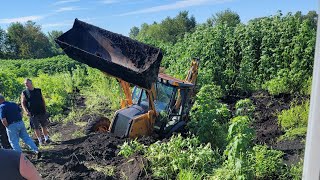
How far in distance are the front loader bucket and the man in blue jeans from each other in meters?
1.58

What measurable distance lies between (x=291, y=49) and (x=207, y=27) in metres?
4.63

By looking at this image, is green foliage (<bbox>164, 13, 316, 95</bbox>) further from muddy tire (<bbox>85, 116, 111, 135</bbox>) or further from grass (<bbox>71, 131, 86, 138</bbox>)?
grass (<bbox>71, 131, 86, 138</bbox>)

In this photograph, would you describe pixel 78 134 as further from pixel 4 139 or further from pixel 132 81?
pixel 132 81

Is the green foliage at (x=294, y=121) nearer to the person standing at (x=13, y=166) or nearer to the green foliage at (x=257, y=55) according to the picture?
the green foliage at (x=257, y=55)

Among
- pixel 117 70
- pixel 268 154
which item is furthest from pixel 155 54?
pixel 268 154

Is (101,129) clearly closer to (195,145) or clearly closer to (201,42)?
(195,145)

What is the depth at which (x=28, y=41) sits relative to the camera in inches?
2101

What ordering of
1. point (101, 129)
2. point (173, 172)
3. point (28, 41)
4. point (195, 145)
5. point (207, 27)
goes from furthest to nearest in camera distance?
point (28, 41)
point (207, 27)
point (101, 129)
point (195, 145)
point (173, 172)

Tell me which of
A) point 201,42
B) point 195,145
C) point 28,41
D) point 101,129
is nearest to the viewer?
point 195,145

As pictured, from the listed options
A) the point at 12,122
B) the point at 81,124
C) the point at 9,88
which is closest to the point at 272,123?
the point at 81,124

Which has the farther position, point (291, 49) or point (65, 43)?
point (291, 49)

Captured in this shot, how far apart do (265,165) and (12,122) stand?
504 cm

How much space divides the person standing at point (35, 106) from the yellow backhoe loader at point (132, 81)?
61.5 inches

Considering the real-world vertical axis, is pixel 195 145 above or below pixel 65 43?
below
